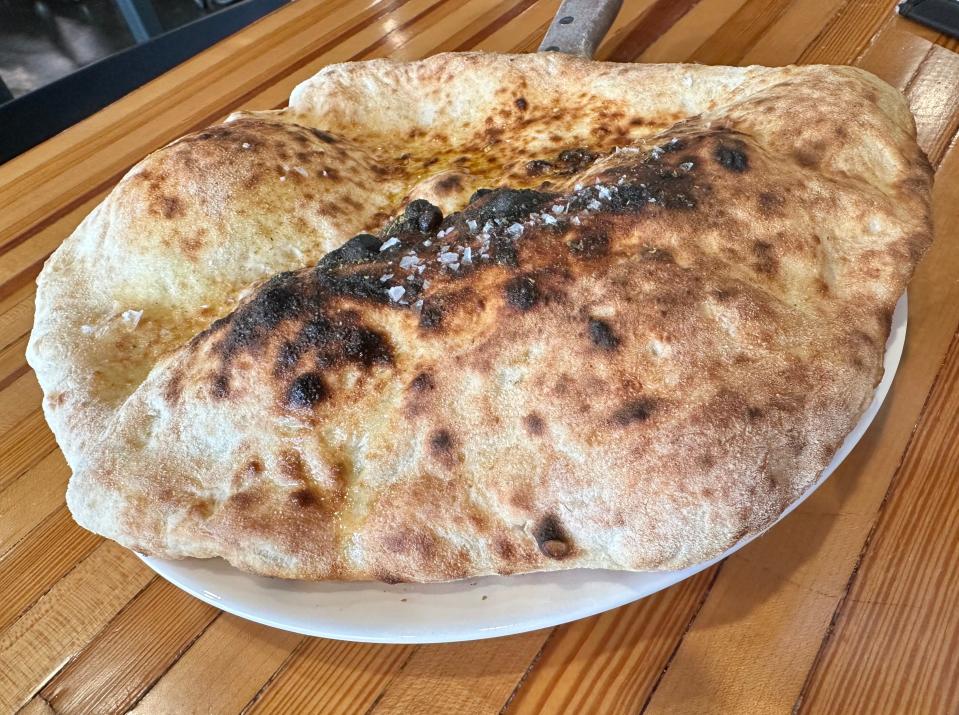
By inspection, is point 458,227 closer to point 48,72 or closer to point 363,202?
point 363,202

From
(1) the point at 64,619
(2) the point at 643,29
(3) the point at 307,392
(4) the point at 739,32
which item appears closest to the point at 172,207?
(3) the point at 307,392

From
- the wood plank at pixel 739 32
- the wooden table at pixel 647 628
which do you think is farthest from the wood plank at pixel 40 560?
the wood plank at pixel 739 32

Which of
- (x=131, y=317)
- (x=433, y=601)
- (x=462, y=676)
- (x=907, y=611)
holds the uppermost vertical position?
(x=131, y=317)

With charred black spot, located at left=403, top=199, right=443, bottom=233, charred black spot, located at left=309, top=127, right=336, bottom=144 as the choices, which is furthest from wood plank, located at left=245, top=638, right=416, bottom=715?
charred black spot, located at left=309, top=127, right=336, bottom=144

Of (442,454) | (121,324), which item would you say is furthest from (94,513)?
(442,454)

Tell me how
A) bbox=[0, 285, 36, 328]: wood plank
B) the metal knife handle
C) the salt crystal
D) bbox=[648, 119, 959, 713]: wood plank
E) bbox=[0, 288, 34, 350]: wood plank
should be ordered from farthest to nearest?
the metal knife handle
bbox=[0, 285, 36, 328]: wood plank
bbox=[0, 288, 34, 350]: wood plank
the salt crystal
bbox=[648, 119, 959, 713]: wood plank

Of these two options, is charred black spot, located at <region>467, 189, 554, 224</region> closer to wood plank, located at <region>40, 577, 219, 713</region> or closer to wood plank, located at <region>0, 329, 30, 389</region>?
wood plank, located at <region>40, 577, 219, 713</region>

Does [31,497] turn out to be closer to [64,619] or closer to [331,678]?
[64,619]
